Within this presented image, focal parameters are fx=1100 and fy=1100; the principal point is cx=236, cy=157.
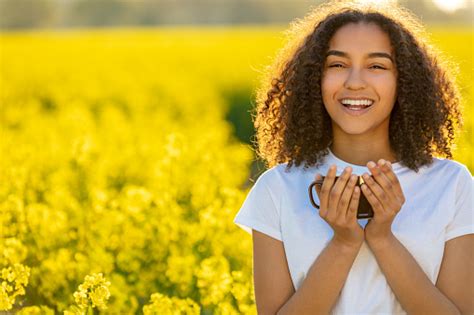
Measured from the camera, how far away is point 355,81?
→ 290 cm

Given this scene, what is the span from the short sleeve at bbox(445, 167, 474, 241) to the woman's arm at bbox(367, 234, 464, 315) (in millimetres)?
177

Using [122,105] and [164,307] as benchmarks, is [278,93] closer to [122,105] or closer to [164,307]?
[164,307]

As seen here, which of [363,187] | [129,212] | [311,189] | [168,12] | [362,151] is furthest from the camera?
[168,12]

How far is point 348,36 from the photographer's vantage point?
9.81ft

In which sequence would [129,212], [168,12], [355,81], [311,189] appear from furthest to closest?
[168,12] → [129,212] → [355,81] → [311,189]

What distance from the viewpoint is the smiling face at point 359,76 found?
116 inches

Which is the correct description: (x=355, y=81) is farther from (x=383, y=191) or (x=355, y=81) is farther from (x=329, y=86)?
(x=383, y=191)

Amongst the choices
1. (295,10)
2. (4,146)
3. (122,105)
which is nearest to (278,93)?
(4,146)

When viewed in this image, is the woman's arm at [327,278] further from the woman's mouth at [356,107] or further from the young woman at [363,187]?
the woman's mouth at [356,107]

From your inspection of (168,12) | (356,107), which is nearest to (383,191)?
(356,107)

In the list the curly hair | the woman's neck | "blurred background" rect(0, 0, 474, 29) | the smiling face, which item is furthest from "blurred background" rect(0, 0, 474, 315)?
"blurred background" rect(0, 0, 474, 29)

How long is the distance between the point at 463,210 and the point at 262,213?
1.75 ft

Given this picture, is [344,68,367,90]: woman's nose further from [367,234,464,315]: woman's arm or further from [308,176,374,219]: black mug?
[367,234,464,315]: woman's arm

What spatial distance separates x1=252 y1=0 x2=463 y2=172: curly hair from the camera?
303cm
